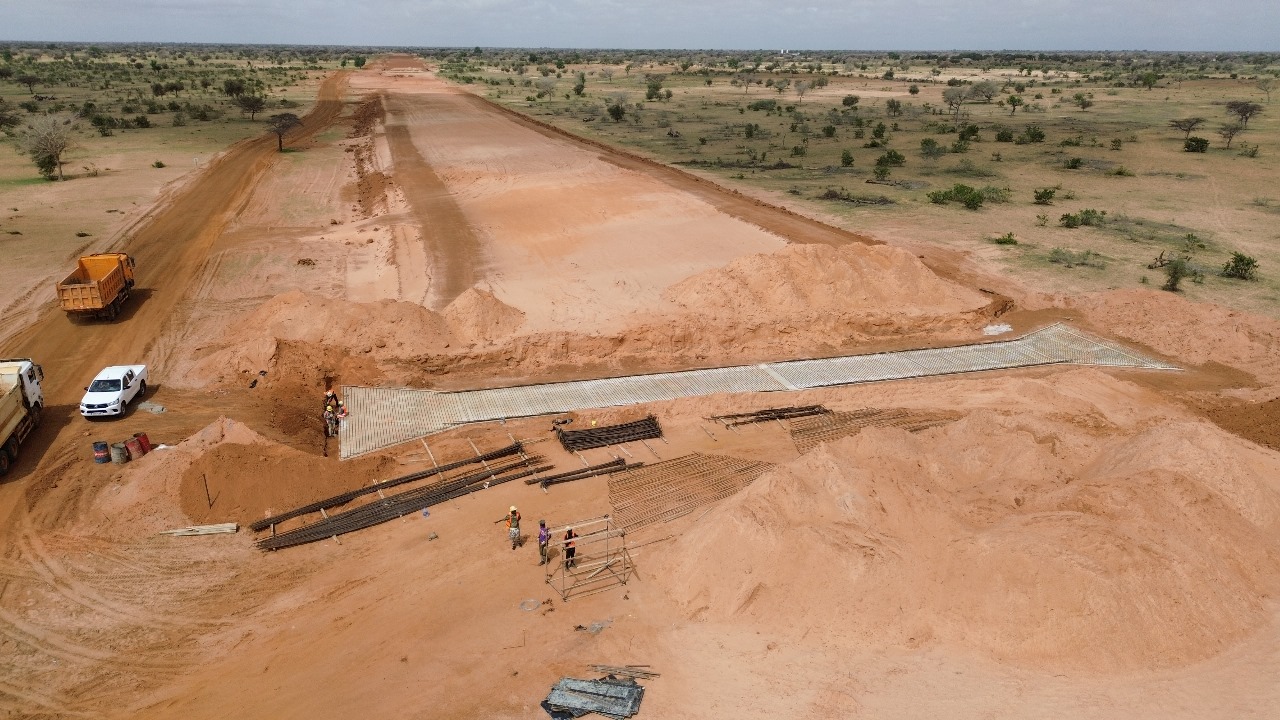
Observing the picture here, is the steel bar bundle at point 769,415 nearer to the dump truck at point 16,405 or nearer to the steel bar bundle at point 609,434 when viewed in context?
the steel bar bundle at point 609,434

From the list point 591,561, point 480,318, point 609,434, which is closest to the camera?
point 591,561

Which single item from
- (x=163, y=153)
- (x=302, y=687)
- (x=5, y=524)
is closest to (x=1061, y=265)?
(x=302, y=687)

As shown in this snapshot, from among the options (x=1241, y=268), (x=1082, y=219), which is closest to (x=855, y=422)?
(x=1241, y=268)

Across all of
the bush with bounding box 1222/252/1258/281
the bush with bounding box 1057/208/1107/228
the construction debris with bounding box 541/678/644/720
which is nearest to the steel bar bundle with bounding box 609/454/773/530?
the construction debris with bounding box 541/678/644/720

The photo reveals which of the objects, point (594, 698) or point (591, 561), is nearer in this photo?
point (594, 698)

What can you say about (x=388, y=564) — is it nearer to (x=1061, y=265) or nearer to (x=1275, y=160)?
(x=1061, y=265)

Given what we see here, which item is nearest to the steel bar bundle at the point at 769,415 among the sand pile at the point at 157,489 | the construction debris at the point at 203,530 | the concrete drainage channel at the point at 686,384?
the concrete drainage channel at the point at 686,384

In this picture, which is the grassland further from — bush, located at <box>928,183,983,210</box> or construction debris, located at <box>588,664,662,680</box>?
construction debris, located at <box>588,664,662,680</box>

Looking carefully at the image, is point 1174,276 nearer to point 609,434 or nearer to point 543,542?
point 609,434
